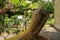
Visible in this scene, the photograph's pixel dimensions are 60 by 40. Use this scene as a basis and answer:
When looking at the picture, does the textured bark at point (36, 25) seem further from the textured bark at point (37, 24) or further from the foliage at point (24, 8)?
the foliage at point (24, 8)

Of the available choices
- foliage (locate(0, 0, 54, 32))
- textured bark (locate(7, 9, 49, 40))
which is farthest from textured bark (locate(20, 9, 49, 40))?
foliage (locate(0, 0, 54, 32))

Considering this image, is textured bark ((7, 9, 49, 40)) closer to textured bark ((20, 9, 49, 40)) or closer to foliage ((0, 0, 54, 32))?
textured bark ((20, 9, 49, 40))

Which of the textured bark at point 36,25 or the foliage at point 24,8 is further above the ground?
the textured bark at point 36,25

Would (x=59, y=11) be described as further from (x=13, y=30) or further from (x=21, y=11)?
(x=21, y=11)

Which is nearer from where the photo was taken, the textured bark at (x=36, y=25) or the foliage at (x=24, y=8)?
the textured bark at (x=36, y=25)

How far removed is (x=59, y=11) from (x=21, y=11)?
4.41ft

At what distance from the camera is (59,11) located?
354cm

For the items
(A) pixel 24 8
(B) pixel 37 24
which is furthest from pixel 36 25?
(A) pixel 24 8

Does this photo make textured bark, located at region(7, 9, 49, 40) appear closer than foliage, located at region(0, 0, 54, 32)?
Yes

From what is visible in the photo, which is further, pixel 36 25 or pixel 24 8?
pixel 24 8

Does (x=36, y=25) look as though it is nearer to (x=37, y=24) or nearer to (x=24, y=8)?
(x=37, y=24)

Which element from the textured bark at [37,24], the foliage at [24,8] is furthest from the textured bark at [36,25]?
the foliage at [24,8]

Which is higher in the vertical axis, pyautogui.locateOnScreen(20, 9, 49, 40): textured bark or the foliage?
A: pyautogui.locateOnScreen(20, 9, 49, 40): textured bark

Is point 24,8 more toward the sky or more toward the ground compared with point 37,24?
more toward the ground
